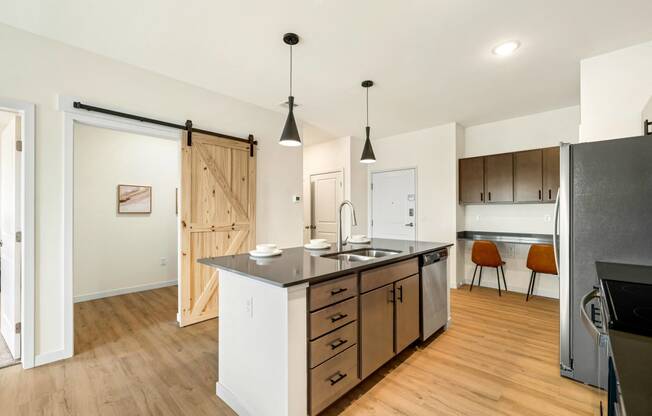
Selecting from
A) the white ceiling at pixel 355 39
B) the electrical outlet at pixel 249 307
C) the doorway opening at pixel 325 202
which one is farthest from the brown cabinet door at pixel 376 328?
the doorway opening at pixel 325 202

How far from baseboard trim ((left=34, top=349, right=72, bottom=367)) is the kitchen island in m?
1.57

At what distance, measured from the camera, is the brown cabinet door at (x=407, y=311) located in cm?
230

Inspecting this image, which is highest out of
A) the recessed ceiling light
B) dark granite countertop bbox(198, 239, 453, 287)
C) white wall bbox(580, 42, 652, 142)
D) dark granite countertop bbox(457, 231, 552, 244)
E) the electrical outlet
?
the recessed ceiling light

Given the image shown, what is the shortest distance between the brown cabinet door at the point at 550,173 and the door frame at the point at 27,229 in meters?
5.53

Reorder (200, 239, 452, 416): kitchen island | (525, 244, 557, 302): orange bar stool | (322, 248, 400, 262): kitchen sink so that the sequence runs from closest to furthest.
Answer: (200, 239, 452, 416): kitchen island < (322, 248, 400, 262): kitchen sink < (525, 244, 557, 302): orange bar stool

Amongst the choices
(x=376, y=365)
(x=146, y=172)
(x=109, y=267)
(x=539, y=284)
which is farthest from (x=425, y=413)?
(x=146, y=172)

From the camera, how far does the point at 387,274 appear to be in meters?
2.18

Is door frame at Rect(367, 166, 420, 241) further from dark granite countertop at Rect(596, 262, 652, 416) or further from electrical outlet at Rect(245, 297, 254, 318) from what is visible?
dark granite countertop at Rect(596, 262, 652, 416)

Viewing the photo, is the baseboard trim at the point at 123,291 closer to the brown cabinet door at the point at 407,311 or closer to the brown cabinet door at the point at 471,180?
the brown cabinet door at the point at 407,311

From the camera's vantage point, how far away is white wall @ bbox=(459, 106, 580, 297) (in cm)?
407

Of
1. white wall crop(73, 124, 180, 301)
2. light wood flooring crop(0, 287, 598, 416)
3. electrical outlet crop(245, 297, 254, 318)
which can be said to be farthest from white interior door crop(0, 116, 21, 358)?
electrical outlet crop(245, 297, 254, 318)

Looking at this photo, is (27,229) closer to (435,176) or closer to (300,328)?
(300,328)

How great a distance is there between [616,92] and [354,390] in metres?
3.40

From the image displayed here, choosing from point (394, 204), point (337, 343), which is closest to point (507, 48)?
point (337, 343)
